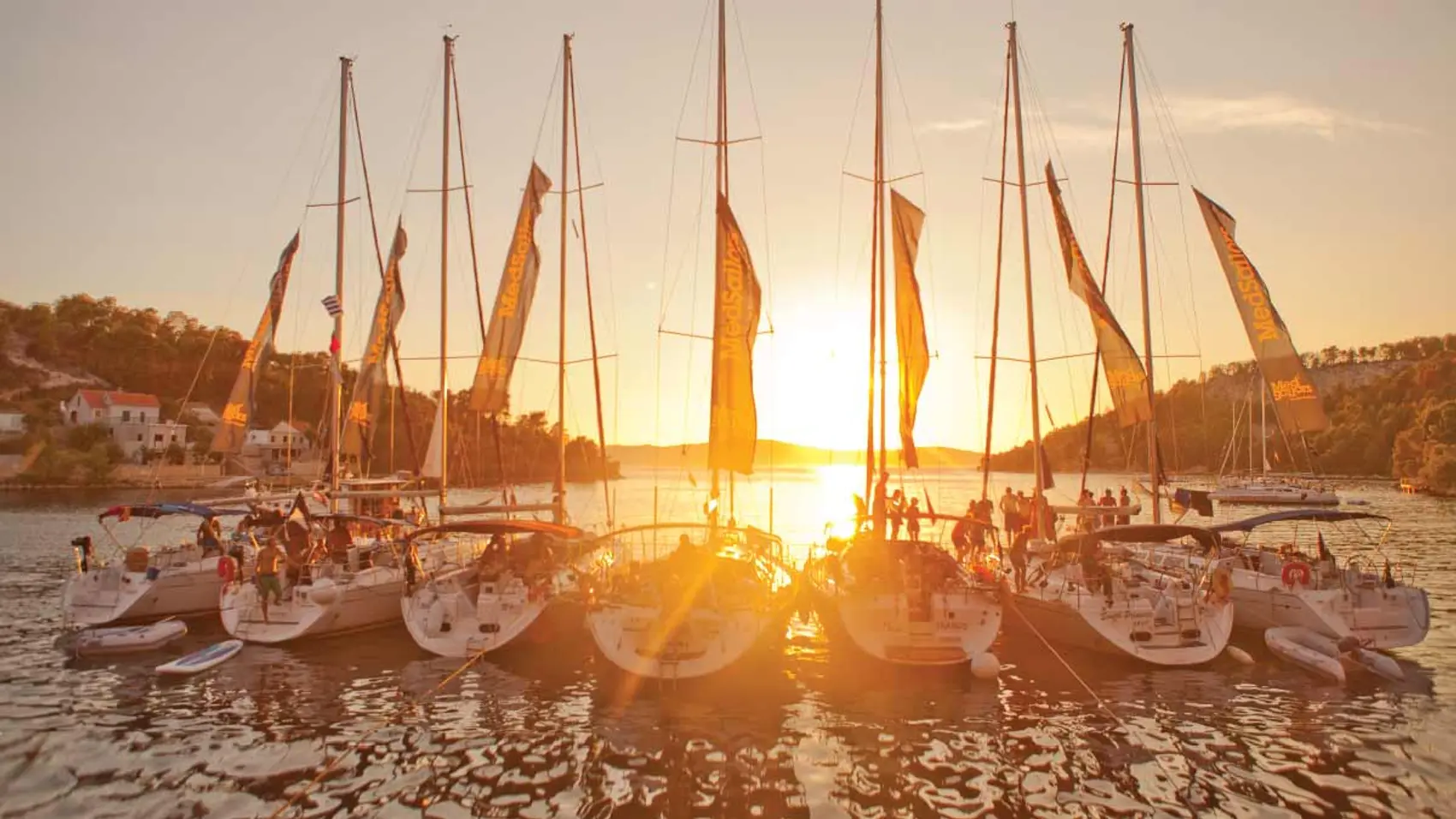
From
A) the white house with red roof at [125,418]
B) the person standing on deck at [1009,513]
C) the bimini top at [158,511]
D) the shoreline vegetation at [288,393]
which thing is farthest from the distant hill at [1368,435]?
the white house with red roof at [125,418]

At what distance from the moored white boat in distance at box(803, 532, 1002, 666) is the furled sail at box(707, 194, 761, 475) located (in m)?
4.51

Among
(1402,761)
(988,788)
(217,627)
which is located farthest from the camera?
(217,627)

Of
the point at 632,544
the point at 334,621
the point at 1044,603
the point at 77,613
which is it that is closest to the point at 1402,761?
the point at 1044,603

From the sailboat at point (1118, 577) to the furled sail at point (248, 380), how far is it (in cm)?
2500

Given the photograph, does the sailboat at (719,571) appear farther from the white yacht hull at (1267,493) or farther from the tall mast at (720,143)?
the white yacht hull at (1267,493)

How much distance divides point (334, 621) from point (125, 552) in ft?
24.4

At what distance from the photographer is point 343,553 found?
81.4 feet

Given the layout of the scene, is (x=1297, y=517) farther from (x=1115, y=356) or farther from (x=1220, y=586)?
(x=1115, y=356)

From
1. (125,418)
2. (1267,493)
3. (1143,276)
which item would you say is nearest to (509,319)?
(1143,276)

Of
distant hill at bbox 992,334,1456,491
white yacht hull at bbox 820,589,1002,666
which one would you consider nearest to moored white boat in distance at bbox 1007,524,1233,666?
white yacht hull at bbox 820,589,1002,666

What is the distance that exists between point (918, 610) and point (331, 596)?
14.5m

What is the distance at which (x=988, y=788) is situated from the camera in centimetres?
1299

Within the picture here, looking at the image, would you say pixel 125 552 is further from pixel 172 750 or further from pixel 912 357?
pixel 912 357

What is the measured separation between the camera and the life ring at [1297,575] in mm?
21547
